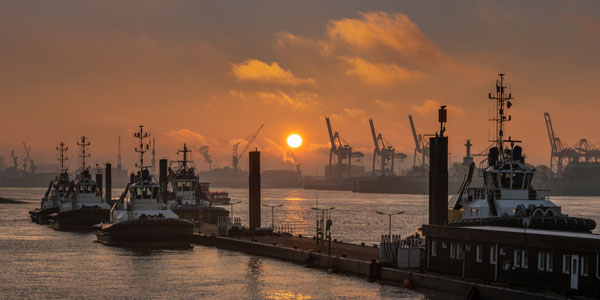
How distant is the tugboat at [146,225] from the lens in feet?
294

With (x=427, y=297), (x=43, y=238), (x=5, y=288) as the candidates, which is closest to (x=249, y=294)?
(x=427, y=297)

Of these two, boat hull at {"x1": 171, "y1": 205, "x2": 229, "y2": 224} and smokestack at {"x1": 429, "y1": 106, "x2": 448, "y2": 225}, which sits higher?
smokestack at {"x1": 429, "y1": 106, "x2": 448, "y2": 225}

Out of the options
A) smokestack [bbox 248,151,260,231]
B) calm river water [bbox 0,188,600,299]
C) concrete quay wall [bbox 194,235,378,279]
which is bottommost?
calm river water [bbox 0,188,600,299]

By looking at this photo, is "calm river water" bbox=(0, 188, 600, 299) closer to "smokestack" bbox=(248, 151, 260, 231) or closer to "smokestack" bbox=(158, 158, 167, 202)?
"smokestack" bbox=(248, 151, 260, 231)

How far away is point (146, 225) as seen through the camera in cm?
8944

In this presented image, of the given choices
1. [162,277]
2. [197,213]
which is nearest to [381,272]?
[162,277]

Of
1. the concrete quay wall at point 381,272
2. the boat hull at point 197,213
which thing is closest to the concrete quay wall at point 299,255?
the concrete quay wall at point 381,272

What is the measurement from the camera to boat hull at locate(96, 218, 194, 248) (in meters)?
89.6

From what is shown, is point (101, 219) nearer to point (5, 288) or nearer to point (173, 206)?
point (173, 206)

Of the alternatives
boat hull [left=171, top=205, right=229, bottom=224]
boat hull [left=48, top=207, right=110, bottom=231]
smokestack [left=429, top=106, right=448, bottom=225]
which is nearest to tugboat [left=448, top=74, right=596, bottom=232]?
smokestack [left=429, top=106, right=448, bottom=225]

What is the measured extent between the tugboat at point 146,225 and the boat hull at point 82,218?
28765mm

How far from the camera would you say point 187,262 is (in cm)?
7625

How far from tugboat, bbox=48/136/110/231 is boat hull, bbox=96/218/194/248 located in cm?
3567

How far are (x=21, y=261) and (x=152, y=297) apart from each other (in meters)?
29.2
